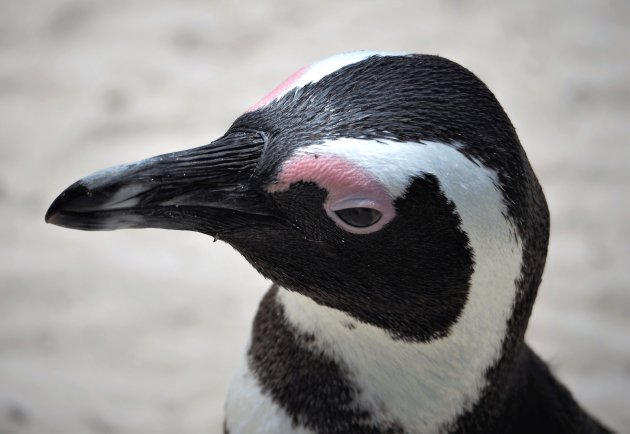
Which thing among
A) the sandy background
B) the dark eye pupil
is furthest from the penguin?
the sandy background

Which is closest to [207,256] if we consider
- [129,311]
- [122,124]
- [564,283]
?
[129,311]

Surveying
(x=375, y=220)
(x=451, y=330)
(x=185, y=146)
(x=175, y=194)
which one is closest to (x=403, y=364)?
(x=451, y=330)

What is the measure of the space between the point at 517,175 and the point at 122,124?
6.01 ft

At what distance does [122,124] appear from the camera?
2629 mm

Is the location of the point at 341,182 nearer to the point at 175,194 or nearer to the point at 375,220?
the point at 375,220

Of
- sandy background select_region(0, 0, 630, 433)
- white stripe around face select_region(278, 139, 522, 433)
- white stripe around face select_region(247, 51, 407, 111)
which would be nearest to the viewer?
white stripe around face select_region(278, 139, 522, 433)

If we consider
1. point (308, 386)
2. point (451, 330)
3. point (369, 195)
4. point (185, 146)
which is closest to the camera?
point (369, 195)

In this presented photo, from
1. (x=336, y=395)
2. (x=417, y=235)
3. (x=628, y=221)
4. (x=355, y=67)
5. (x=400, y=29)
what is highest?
(x=400, y=29)

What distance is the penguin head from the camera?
0.97 m

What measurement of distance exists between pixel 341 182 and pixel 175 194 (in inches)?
8.5

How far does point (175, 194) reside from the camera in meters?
1.04

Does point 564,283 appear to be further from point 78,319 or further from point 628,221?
point 78,319

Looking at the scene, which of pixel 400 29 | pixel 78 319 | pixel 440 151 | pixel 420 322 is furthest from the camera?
pixel 400 29

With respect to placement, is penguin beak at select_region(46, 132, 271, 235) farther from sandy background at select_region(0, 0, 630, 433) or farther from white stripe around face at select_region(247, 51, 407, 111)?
sandy background at select_region(0, 0, 630, 433)
